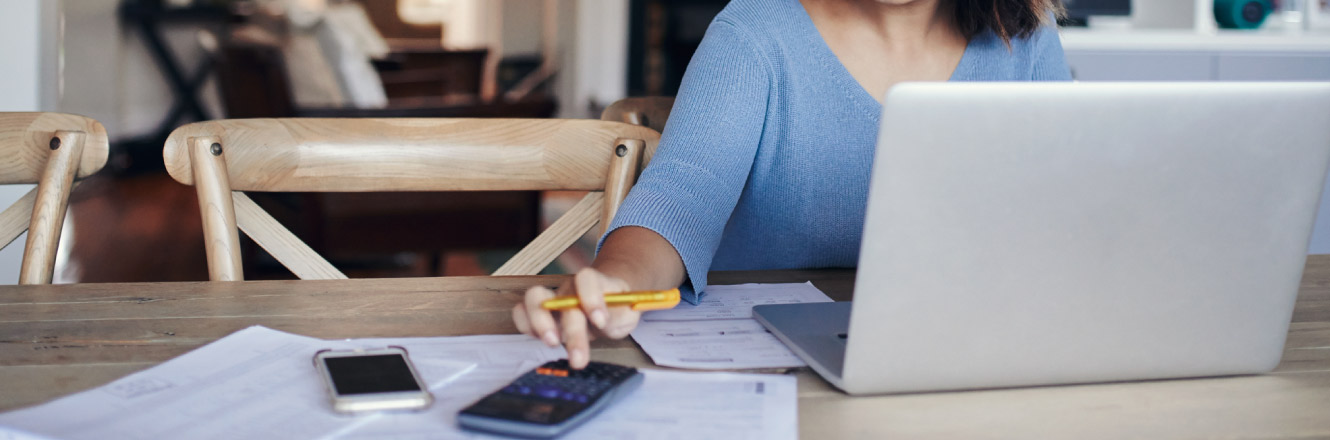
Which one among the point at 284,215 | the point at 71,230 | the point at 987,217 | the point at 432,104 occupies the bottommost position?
the point at 71,230

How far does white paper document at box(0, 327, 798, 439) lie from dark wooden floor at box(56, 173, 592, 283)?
201 cm

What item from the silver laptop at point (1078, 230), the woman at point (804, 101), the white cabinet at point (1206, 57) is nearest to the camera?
the silver laptop at point (1078, 230)

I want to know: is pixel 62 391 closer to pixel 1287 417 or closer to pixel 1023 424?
pixel 1023 424

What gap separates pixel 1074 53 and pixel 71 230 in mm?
3332

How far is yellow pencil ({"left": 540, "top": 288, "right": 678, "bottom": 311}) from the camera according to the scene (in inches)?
24.4

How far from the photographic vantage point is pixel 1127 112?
526 millimetres

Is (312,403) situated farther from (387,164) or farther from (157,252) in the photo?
(157,252)

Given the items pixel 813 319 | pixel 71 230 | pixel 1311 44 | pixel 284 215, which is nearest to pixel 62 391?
pixel 813 319

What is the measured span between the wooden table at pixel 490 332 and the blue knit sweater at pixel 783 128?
0.14 meters

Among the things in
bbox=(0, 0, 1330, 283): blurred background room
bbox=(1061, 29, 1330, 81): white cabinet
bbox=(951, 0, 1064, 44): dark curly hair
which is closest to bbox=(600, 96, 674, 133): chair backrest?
bbox=(951, 0, 1064, 44): dark curly hair

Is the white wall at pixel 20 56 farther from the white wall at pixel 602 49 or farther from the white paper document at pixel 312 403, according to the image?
the white wall at pixel 602 49

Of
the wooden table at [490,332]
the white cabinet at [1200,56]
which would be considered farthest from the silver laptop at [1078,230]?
the white cabinet at [1200,56]

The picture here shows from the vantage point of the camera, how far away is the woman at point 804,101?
3.23ft

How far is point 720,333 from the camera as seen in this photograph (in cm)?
75
